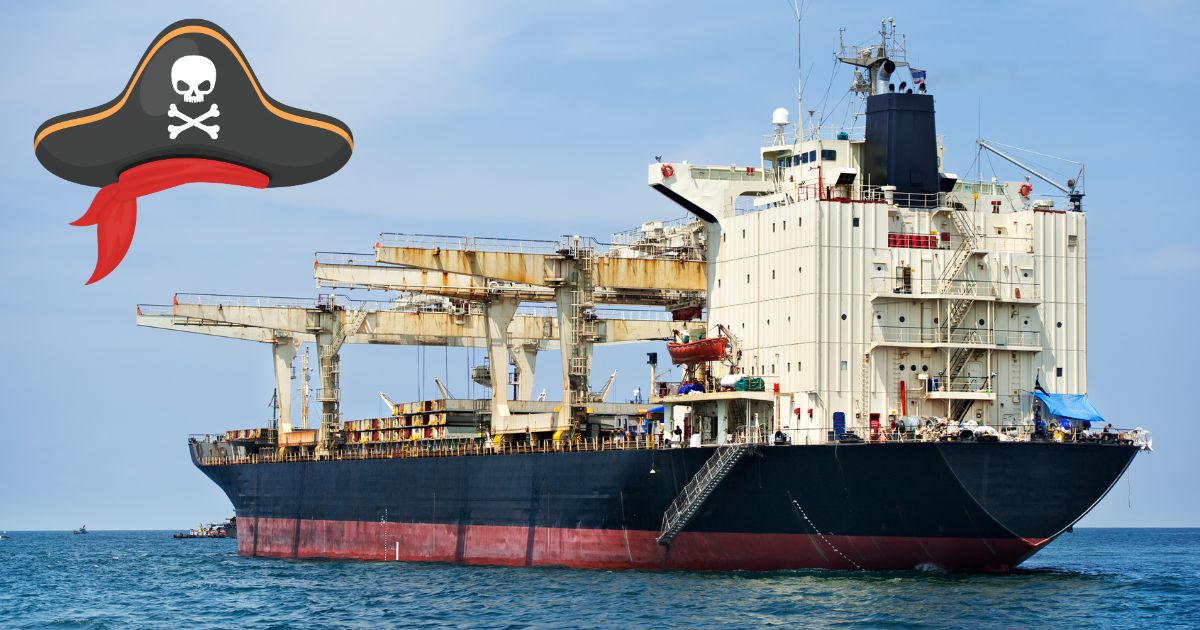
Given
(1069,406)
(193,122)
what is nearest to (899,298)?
(1069,406)

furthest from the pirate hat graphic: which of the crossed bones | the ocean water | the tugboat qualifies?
the tugboat

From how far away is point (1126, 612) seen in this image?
36.7m

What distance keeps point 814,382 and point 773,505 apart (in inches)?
146

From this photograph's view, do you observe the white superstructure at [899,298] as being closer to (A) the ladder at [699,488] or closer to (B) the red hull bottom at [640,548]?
(A) the ladder at [699,488]

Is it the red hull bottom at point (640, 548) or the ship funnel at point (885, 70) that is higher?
the ship funnel at point (885, 70)

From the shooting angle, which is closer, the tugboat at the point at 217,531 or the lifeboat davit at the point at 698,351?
the lifeboat davit at the point at 698,351

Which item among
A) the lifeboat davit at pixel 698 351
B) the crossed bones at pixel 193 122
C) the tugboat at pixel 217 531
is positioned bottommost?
the tugboat at pixel 217 531

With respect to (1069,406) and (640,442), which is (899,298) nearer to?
(1069,406)

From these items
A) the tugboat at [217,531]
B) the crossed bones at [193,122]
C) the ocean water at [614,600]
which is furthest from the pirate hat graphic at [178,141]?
the tugboat at [217,531]

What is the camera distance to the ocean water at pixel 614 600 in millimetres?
34688

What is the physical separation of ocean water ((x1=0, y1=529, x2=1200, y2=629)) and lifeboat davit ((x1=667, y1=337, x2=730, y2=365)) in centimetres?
664

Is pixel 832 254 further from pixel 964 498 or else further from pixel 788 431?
pixel 964 498

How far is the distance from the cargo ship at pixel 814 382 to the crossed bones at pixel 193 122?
21.7m

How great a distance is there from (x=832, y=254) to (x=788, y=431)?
206 inches
